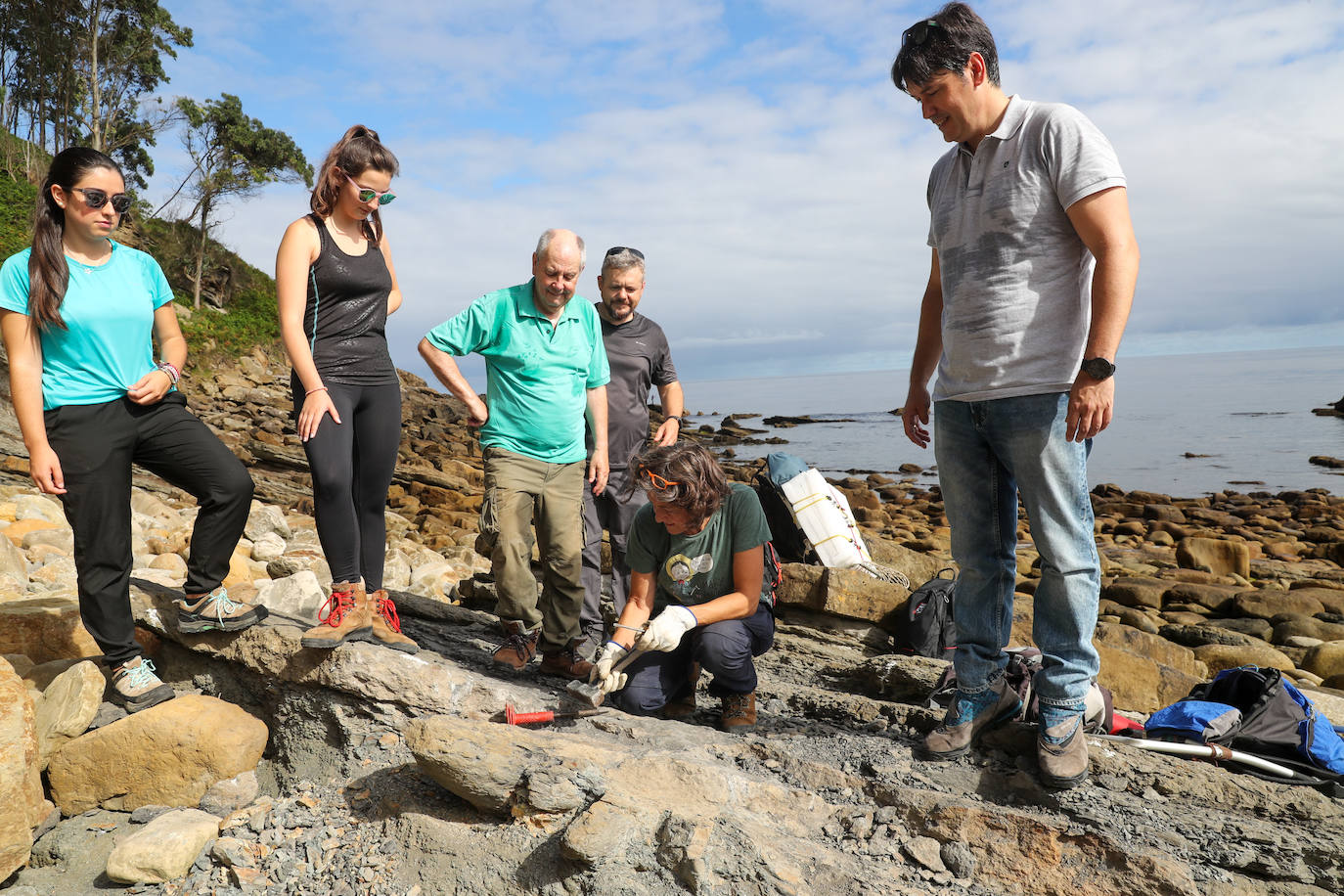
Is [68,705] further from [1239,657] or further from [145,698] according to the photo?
[1239,657]

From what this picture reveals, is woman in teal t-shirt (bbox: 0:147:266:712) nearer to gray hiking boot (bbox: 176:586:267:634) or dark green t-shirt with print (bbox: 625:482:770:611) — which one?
gray hiking boot (bbox: 176:586:267:634)

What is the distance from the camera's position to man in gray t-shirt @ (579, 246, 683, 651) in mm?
4496

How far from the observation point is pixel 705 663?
11.1 ft

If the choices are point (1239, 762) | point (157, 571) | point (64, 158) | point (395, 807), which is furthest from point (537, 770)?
point (157, 571)

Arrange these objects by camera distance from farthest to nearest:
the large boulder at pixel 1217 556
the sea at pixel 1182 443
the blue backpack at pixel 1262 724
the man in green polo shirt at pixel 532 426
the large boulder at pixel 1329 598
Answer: the sea at pixel 1182 443 < the large boulder at pixel 1217 556 < the large boulder at pixel 1329 598 < the man in green polo shirt at pixel 532 426 < the blue backpack at pixel 1262 724

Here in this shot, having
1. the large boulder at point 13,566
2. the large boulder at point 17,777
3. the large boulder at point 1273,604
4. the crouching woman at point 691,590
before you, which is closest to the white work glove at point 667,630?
the crouching woman at point 691,590

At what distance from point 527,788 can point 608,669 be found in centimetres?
74

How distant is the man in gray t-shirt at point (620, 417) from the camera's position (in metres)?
4.50

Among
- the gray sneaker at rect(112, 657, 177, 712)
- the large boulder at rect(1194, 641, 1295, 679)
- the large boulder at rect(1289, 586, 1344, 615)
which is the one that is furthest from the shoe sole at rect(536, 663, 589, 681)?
the large boulder at rect(1289, 586, 1344, 615)

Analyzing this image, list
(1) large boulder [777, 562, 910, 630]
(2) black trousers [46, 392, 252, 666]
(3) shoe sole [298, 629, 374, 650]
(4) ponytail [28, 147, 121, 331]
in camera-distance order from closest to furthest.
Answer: (4) ponytail [28, 147, 121, 331] < (2) black trousers [46, 392, 252, 666] < (3) shoe sole [298, 629, 374, 650] < (1) large boulder [777, 562, 910, 630]

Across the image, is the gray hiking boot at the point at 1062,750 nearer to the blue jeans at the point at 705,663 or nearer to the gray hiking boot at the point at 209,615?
the blue jeans at the point at 705,663

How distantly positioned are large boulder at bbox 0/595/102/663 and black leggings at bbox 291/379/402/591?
4.91ft

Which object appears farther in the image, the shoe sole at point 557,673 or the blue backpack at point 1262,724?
the shoe sole at point 557,673

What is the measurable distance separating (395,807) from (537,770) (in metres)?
0.65
